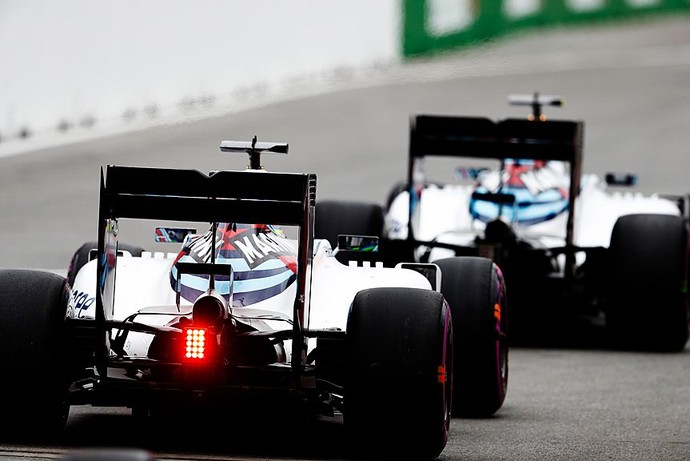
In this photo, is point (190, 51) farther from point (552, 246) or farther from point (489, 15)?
point (489, 15)

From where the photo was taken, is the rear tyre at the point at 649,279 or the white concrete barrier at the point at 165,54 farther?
the white concrete barrier at the point at 165,54

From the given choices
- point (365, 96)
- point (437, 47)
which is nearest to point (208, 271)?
point (365, 96)

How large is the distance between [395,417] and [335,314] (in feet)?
3.25

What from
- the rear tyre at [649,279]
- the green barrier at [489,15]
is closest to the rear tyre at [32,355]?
the rear tyre at [649,279]

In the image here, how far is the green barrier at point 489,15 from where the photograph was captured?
2948 cm

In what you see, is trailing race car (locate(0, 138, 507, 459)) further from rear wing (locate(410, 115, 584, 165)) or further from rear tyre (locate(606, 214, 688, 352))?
rear tyre (locate(606, 214, 688, 352))

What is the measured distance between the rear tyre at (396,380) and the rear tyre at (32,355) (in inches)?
53.5

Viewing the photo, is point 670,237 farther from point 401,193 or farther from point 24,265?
point 24,265

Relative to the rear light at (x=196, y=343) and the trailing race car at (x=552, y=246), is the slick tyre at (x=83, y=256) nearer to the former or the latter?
the rear light at (x=196, y=343)

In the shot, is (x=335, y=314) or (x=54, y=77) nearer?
(x=335, y=314)

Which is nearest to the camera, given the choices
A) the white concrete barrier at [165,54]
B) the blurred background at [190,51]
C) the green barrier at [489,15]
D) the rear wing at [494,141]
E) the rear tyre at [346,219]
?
the rear wing at [494,141]

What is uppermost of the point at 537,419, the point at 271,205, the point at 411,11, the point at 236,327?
the point at 411,11

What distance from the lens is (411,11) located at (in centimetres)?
2903

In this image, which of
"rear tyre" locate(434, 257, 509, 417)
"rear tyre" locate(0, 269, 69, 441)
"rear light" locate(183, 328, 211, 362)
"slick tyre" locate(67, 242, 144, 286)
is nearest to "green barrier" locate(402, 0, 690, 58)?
"slick tyre" locate(67, 242, 144, 286)
